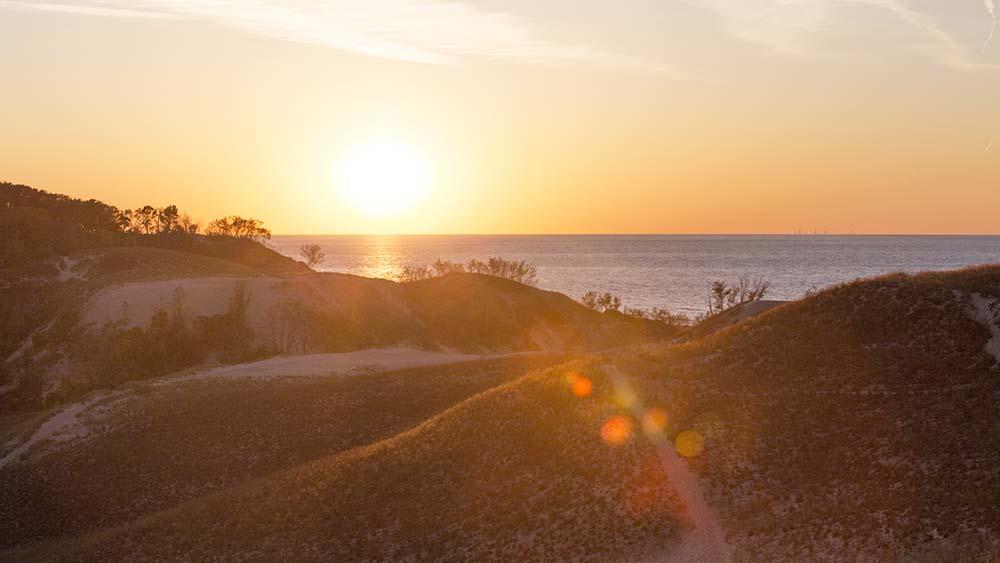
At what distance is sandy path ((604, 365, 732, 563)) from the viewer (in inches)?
945

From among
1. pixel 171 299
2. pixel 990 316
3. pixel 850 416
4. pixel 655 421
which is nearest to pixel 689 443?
pixel 655 421

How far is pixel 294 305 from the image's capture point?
256 ft

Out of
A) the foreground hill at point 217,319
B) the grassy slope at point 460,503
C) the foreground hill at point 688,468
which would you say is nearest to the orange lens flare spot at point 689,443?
the foreground hill at point 688,468

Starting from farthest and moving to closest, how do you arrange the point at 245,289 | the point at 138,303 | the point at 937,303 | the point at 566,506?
the point at 245,289, the point at 138,303, the point at 937,303, the point at 566,506

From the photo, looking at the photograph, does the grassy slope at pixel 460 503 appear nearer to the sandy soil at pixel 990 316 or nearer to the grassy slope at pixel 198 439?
the grassy slope at pixel 198 439

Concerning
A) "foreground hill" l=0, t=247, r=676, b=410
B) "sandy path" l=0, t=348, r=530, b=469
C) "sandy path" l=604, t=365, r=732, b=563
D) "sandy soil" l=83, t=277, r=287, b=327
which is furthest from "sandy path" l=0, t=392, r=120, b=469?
"sandy path" l=604, t=365, r=732, b=563

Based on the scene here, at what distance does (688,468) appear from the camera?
2811 centimetres

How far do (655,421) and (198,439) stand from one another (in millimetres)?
24247

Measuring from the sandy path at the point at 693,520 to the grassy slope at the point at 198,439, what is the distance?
16.7 m

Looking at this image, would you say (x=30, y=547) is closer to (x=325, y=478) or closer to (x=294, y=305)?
(x=325, y=478)

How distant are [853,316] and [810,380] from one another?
601 cm

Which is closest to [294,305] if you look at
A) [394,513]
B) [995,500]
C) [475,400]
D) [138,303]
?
[138,303]

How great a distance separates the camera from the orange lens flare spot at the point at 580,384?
34.2 meters

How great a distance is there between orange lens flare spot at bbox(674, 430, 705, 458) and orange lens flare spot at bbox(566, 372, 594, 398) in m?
5.08
